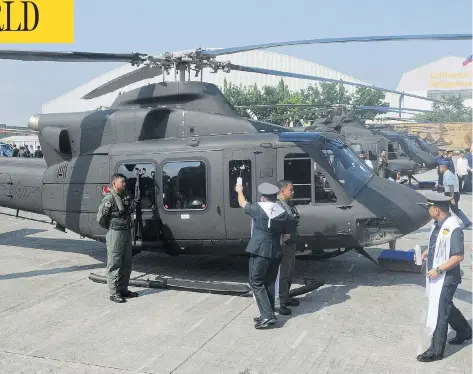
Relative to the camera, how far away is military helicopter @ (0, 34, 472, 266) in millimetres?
6801

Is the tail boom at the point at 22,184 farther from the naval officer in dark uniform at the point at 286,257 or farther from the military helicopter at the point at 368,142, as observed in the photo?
the military helicopter at the point at 368,142

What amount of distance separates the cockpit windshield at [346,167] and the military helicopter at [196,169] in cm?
2

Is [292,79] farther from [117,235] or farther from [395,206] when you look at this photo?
[117,235]

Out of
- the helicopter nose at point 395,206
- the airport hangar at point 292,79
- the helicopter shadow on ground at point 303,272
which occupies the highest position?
the airport hangar at point 292,79

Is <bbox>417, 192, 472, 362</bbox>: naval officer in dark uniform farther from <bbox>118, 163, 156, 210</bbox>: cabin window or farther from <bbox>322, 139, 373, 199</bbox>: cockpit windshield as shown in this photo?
<bbox>118, 163, 156, 210</bbox>: cabin window

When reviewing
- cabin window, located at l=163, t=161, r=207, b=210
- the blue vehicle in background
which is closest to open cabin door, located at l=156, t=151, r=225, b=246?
cabin window, located at l=163, t=161, r=207, b=210

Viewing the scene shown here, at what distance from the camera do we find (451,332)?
5.16 meters

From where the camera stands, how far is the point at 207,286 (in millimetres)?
6641

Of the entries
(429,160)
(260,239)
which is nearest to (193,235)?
(260,239)

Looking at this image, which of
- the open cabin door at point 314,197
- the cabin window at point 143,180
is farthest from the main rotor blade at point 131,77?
the open cabin door at point 314,197

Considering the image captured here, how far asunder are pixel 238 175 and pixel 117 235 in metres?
1.75

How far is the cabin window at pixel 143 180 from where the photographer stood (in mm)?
7309

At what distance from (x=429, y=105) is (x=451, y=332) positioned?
118513mm

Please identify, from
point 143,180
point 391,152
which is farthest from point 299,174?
point 391,152
